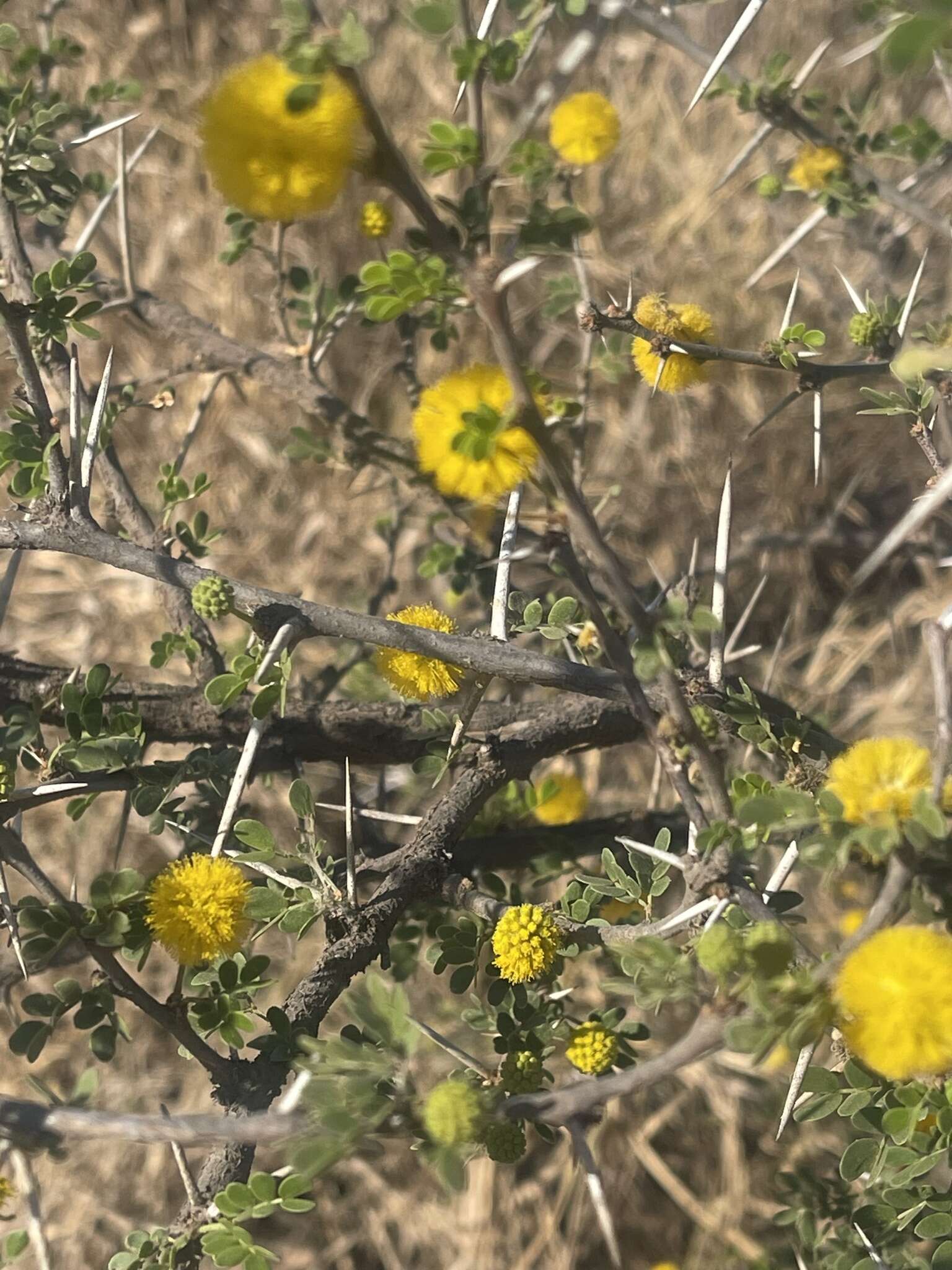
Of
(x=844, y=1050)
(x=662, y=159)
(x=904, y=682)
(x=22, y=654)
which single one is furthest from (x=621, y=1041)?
(x=662, y=159)

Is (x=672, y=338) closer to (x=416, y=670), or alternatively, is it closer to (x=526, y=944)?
(x=416, y=670)

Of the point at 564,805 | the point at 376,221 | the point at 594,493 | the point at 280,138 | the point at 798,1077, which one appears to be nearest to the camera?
the point at 280,138

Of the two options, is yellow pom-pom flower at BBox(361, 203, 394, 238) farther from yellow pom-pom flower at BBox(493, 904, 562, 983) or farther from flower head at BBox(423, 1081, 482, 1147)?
flower head at BBox(423, 1081, 482, 1147)

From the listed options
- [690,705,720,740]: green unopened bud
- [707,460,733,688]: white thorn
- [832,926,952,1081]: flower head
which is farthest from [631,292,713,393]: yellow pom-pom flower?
[832,926,952,1081]: flower head

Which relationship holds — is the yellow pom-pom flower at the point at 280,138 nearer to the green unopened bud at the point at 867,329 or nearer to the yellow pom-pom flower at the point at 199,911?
the yellow pom-pom flower at the point at 199,911

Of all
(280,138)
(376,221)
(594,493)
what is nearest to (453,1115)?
(280,138)
